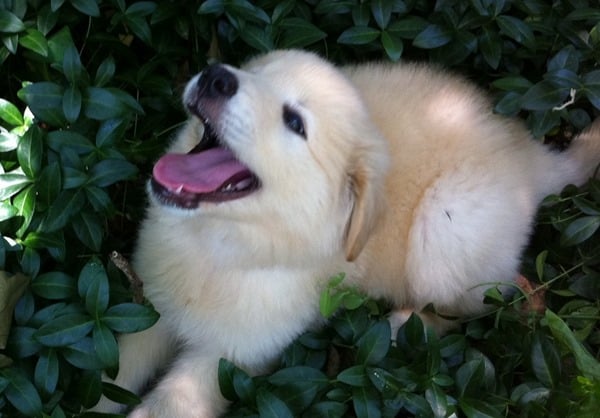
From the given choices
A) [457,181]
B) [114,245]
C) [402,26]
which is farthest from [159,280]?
[402,26]

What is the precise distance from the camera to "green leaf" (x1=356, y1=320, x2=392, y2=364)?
2.51 meters

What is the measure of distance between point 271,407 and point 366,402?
317 millimetres

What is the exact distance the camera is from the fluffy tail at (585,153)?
3088mm

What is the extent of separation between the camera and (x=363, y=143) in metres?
2.38

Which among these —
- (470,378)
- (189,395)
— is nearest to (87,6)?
(189,395)

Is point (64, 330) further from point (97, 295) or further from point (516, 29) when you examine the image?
point (516, 29)

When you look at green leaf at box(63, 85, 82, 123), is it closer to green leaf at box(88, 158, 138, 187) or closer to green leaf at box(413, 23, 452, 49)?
green leaf at box(88, 158, 138, 187)

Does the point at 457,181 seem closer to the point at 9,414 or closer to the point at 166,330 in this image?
the point at 166,330

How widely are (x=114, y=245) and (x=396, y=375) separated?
1.29 metres

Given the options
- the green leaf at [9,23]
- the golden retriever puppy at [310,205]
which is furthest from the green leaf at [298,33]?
the green leaf at [9,23]

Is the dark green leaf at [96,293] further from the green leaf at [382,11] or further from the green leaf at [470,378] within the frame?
the green leaf at [382,11]

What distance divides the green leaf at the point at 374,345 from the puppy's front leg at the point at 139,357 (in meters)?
0.76

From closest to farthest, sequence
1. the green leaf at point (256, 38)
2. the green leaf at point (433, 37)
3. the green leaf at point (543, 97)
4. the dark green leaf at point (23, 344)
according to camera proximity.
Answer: the dark green leaf at point (23, 344) < the green leaf at point (543, 97) < the green leaf at point (256, 38) < the green leaf at point (433, 37)

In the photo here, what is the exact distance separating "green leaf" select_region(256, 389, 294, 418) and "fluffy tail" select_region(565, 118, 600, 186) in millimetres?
1576
